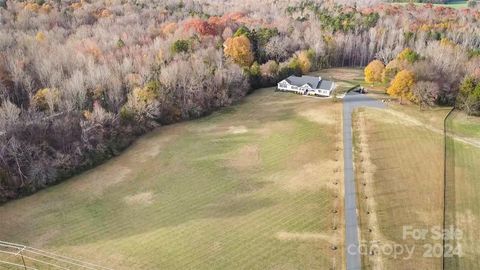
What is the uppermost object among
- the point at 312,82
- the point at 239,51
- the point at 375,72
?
the point at 239,51

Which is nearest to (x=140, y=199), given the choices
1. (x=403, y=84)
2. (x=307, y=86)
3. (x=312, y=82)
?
(x=307, y=86)

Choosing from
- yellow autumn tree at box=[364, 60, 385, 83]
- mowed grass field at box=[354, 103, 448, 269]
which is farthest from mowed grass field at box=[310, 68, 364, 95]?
mowed grass field at box=[354, 103, 448, 269]

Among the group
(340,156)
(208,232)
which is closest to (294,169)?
(340,156)

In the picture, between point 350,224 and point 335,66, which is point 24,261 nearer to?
point 350,224

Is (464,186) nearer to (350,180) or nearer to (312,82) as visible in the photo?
(350,180)

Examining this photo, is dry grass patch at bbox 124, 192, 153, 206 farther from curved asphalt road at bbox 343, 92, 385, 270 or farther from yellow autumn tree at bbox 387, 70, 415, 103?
yellow autumn tree at bbox 387, 70, 415, 103

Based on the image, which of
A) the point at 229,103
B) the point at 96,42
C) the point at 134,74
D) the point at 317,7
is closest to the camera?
the point at 134,74

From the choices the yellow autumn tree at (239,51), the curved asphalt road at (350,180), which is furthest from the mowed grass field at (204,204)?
the yellow autumn tree at (239,51)
